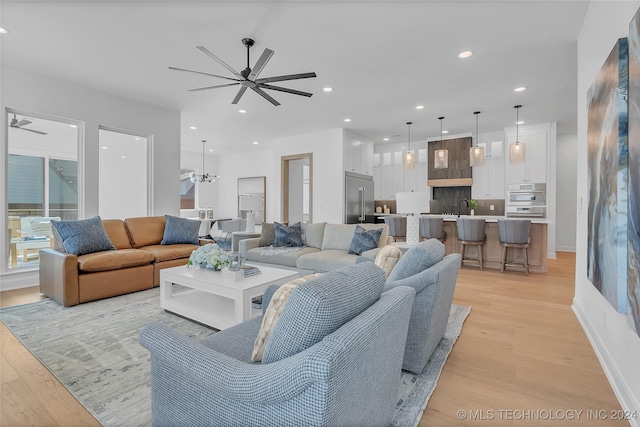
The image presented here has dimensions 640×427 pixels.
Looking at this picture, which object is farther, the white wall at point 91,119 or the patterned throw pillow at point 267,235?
the patterned throw pillow at point 267,235

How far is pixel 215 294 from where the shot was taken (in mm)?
2859

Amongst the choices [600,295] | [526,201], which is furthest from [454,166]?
[600,295]

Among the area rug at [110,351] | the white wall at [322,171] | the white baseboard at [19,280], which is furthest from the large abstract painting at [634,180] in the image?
the white baseboard at [19,280]

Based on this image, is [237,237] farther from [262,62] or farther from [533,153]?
[533,153]

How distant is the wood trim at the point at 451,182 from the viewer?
711 cm

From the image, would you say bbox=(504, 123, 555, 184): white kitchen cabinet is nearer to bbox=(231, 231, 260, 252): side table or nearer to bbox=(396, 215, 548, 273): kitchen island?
bbox=(396, 215, 548, 273): kitchen island

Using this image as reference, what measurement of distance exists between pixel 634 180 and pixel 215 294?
2997mm

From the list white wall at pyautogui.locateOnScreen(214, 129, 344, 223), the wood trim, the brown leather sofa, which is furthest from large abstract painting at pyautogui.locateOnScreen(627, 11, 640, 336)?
the wood trim

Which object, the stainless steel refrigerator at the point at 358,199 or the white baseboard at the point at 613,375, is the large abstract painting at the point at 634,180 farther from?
the stainless steel refrigerator at the point at 358,199

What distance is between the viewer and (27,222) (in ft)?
13.9

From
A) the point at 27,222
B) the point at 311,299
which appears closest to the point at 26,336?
the point at 27,222

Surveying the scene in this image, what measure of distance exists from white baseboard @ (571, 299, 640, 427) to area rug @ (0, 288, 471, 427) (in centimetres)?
90

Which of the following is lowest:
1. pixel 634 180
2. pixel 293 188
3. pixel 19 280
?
pixel 19 280

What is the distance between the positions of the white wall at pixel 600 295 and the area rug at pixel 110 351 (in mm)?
922
